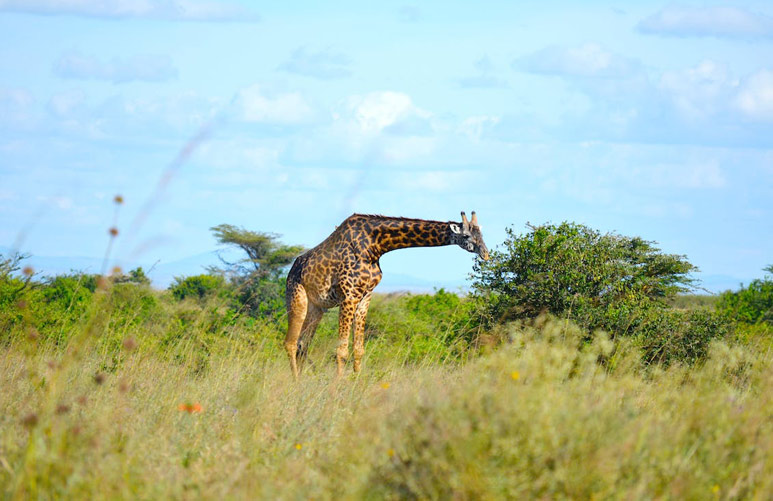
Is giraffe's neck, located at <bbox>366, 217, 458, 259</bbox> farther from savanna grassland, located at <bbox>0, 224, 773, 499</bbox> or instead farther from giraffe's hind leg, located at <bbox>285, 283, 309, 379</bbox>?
savanna grassland, located at <bbox>0, 224, 773, 499</bbox>

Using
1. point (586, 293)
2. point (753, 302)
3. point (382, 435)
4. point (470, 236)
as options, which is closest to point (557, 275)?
point (586, 293)

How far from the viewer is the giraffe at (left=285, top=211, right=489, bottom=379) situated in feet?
35.1

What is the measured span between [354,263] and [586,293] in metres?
3.71

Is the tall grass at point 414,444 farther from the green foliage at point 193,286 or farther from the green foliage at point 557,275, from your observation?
the green foliage at point 193,286

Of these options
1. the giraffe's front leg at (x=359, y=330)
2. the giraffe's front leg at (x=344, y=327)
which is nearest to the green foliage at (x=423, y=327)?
the giraffe's front leg at (x=359, y=330)

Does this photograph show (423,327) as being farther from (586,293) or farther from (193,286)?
(193,286)

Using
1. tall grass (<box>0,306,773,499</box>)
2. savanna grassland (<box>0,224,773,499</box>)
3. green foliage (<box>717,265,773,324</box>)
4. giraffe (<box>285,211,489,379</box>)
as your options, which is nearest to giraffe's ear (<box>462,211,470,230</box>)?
giraffe (<box>285,211,489,379</box>)

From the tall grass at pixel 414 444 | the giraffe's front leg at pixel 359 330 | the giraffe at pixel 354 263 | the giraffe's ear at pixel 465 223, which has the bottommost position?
the tall grass at pixel 414 444

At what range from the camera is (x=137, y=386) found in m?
9.05

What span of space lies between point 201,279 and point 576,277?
2174 centimetres

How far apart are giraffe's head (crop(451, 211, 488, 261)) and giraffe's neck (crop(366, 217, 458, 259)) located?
0.34ft

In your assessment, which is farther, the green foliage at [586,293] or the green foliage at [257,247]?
the green foliage at [257,247]

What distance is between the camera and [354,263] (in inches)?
422

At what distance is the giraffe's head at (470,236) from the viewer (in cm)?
1065
